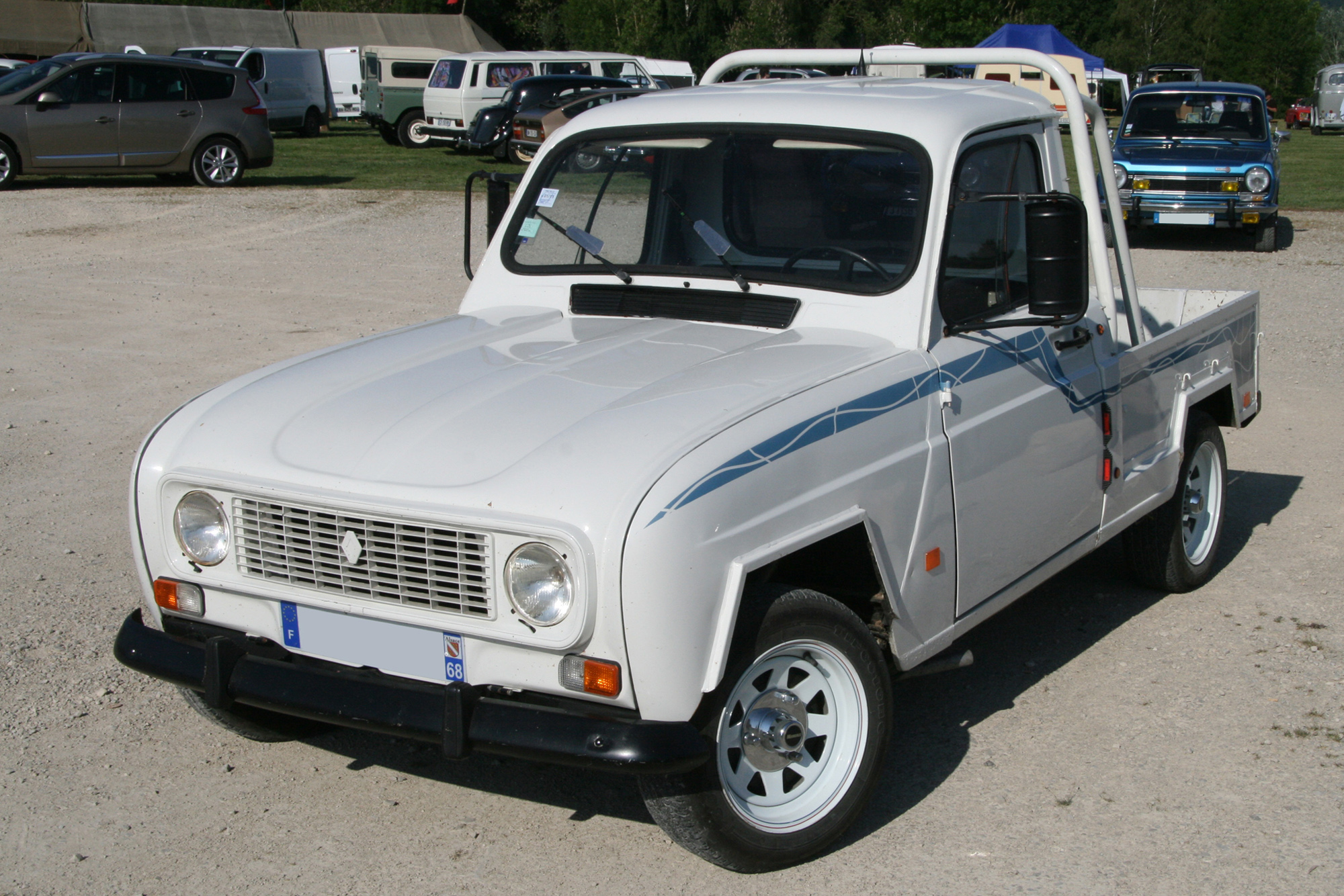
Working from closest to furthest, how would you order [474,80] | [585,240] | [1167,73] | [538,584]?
[538,584] → [585,240] → [474,80] → [1167,73]

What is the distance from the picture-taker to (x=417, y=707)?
3.02 meters

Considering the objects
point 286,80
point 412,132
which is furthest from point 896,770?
point 286,80

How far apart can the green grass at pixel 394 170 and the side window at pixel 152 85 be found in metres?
1.57

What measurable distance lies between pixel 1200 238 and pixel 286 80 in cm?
2319

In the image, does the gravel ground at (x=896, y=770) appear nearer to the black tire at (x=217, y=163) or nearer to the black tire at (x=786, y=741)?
the black tire at (x=786, y=741)

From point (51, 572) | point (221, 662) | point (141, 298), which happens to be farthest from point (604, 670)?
point (141, 298)

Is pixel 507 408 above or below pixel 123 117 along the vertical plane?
above

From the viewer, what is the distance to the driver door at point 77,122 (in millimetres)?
18219

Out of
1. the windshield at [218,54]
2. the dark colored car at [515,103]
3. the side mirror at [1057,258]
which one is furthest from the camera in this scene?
the windshield at [218,54]

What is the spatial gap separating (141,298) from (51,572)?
23.2 feet

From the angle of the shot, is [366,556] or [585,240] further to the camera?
[585,240]

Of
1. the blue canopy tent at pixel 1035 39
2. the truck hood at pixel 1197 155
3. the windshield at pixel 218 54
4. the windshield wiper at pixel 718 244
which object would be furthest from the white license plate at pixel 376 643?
the blue canopy tent at pixel 1035 39

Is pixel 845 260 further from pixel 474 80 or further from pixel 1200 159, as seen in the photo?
pixel 474 80

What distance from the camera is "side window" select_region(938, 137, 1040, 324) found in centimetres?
400
